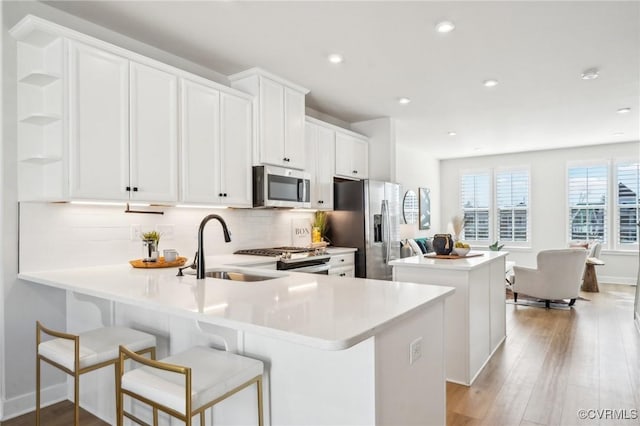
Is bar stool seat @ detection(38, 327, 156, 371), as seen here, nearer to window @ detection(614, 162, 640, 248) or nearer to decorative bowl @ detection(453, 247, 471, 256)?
decorative bowl @ detection(453, 247, 471, 256)

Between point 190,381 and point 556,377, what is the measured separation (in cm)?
284

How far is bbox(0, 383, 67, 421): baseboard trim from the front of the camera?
7.67 ft

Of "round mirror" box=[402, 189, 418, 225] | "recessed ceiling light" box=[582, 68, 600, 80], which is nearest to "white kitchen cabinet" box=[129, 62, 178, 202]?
"recessed ceiling light" box=[582, 68, 600, 80]

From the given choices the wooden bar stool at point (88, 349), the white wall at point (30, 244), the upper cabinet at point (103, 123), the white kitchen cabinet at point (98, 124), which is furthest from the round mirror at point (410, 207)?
the wooden bar stool at point (88, 349)

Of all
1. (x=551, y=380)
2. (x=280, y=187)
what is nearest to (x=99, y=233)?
(x=280, y=187)

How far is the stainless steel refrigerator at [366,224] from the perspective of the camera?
4508 millimetres

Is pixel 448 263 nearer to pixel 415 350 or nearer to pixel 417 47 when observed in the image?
pixel 415 350

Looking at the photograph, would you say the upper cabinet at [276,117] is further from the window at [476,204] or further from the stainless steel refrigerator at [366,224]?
the window at [476,204]

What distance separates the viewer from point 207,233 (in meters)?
3.54

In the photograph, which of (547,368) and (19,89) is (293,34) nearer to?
(19,89)

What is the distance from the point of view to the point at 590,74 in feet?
12.1

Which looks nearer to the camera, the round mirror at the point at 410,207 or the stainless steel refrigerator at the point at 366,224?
the stainless steel refrigerator at the point at 366,224

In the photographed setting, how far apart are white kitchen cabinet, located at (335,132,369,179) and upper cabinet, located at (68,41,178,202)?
2.33m

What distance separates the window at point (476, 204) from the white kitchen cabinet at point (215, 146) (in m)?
6.60
